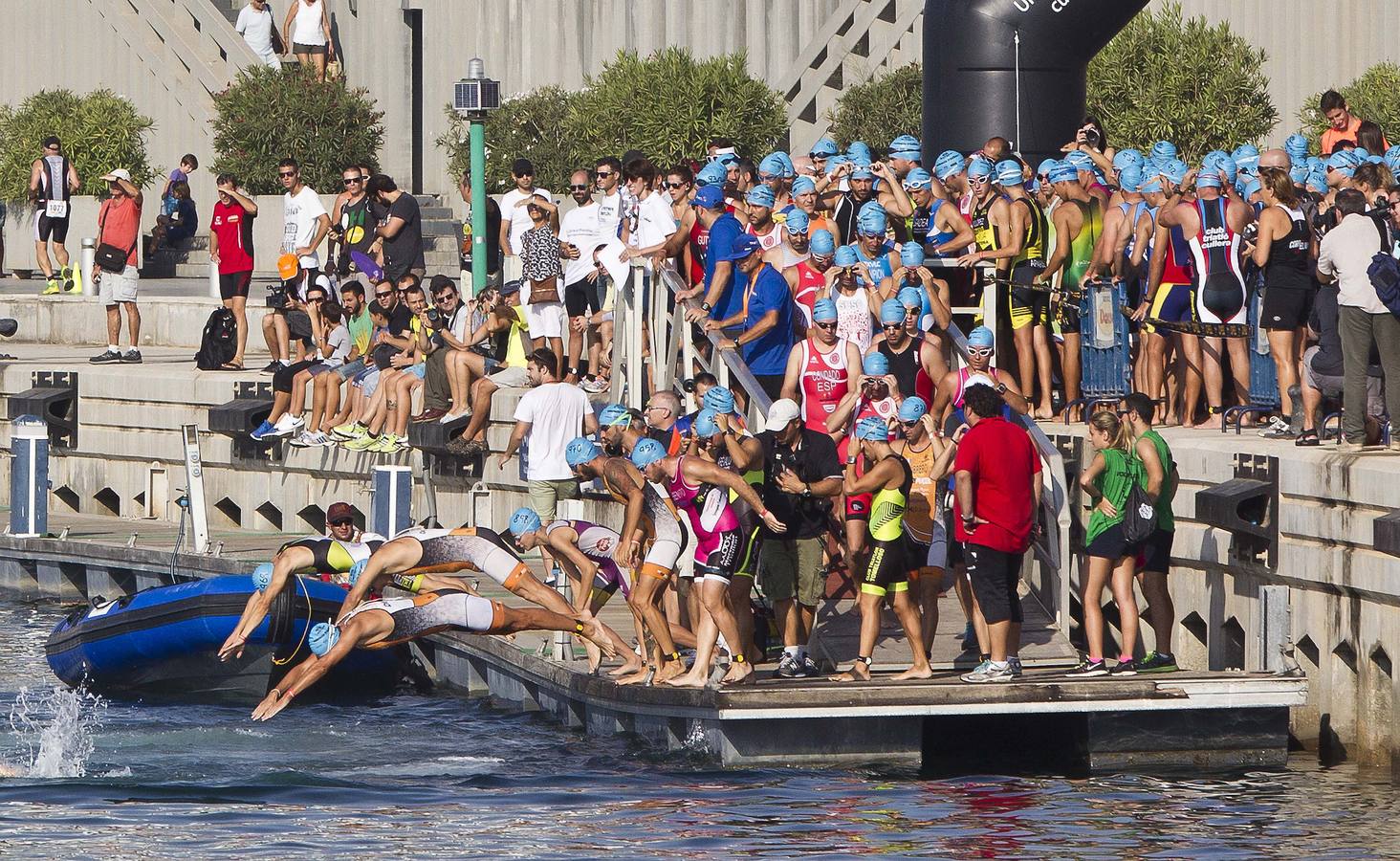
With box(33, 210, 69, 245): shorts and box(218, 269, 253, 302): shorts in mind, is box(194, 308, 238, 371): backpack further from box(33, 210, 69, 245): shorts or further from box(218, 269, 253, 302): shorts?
box(33, 210, 69, 245): shorts

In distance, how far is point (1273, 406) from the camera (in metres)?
16.3

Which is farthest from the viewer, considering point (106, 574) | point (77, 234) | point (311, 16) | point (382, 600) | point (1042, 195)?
point (311, 16)

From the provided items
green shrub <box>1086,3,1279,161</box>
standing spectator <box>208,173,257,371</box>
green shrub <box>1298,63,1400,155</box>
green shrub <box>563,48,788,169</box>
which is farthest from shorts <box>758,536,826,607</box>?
green shrub <box>563,48,788,169</box>

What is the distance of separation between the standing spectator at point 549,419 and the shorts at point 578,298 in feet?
5.59

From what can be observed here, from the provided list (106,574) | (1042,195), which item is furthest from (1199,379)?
(106,574)

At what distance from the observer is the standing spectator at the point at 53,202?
1133 inches

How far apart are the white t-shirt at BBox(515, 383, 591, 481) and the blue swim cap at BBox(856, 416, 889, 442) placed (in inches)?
158

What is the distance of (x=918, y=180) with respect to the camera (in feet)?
58.2

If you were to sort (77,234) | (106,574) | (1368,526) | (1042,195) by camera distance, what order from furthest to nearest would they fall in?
(77,234) < (106,574) < (1042,195) < (1368,526)

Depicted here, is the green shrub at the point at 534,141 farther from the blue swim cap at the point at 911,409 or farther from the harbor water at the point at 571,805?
the blue swim cap at the point at 911,409

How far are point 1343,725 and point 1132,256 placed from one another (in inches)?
142

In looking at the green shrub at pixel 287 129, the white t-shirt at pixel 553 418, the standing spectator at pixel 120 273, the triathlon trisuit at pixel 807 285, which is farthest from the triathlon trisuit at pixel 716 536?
the green shrub at pixel 287 129

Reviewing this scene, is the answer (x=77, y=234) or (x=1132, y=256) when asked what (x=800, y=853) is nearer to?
(x=1132, y=256)

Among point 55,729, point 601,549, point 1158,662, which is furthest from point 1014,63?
point 55,729
